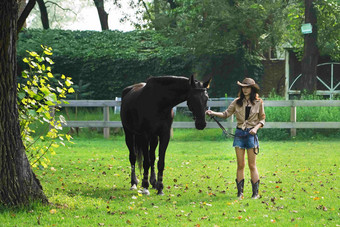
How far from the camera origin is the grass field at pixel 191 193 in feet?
22.7

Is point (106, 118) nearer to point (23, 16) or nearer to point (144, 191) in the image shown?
point (23, 16)

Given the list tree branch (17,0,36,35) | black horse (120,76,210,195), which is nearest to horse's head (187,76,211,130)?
black horse (120,76,210,195)

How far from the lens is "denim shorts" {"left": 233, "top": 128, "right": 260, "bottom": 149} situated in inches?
333

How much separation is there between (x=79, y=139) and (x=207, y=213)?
13.2m

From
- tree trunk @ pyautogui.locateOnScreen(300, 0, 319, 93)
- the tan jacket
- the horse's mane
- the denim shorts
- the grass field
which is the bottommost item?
the grass field

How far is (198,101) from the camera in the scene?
8484 millimetres

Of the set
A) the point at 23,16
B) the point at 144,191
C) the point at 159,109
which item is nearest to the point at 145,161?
the point at 144,191

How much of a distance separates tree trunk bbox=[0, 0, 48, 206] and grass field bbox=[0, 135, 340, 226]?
22 centimetres

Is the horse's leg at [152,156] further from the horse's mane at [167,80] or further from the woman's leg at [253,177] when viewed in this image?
the woman's leg at [253,177]

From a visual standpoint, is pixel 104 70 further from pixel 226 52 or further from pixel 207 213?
pixel 207 213

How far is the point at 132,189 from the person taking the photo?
9523 mm

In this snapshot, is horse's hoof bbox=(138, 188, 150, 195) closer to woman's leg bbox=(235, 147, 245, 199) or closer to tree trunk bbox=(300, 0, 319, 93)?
woman's leg bbox=(235, 147, 245, 199)

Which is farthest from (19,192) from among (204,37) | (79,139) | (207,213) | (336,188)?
(204,37)

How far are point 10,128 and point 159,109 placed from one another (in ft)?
8.37
